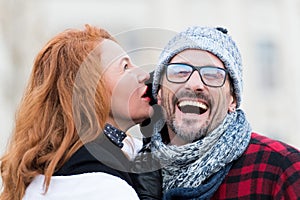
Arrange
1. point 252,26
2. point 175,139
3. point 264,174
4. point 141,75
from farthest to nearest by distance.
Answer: point 252,26 < point 141,75 < point 175,139 < point 264,174

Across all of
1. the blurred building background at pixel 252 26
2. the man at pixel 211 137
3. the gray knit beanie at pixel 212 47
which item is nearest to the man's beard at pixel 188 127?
the man at pixel 211 137

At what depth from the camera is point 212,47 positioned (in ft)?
8.55

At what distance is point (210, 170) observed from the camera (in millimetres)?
2541

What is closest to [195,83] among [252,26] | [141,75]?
[141,75]

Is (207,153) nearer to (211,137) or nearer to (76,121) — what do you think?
(211,137)

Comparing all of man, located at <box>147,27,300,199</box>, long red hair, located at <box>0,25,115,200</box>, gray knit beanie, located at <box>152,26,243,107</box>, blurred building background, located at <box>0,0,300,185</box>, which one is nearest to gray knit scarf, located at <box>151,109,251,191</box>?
man, located at <box>147,27,300,199</box>

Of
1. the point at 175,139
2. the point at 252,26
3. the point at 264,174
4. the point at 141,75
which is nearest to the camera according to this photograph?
the point at 264,174

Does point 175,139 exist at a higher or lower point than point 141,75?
lower

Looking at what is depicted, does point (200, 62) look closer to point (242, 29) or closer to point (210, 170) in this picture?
point (210, 170)

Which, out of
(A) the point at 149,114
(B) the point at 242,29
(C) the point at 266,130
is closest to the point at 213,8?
(B) the point at 242,29

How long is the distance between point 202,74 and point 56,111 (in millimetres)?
481

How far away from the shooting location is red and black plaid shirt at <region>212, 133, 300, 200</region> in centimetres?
247

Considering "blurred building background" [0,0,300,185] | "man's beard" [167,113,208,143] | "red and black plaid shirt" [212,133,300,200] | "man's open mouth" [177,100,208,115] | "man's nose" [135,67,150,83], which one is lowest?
"blurred building background" [0,0,300,185]

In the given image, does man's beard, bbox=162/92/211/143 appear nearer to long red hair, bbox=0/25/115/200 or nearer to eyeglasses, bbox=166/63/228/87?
eyeglasses, bbox=166/63/228/87
